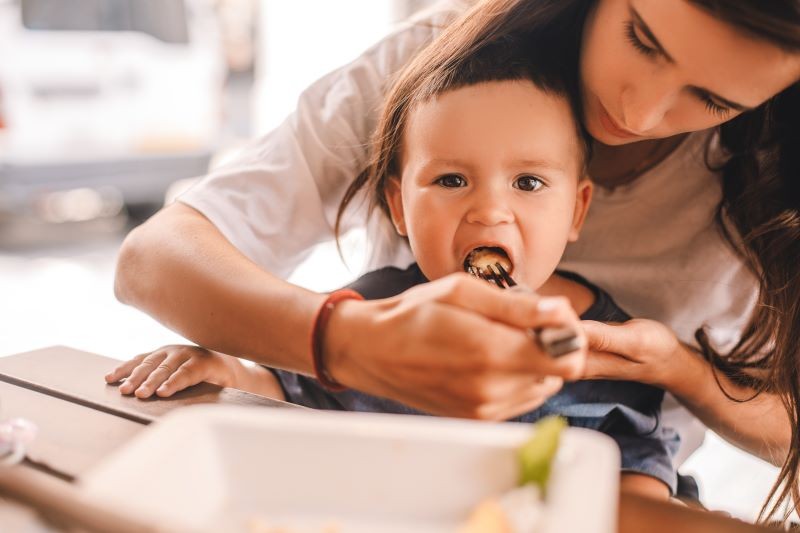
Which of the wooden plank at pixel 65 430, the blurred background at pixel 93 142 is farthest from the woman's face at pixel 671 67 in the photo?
the blurred background at pixel 93 142

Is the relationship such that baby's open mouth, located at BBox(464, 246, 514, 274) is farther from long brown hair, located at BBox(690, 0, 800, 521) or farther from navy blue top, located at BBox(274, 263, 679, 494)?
long brown hair, located at BBox(690, 0, 800, 521)

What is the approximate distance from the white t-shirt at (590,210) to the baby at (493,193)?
0.45ft

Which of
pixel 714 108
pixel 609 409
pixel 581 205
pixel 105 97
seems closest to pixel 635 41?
pixel 714 108

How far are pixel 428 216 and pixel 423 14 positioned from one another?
1.81 ft

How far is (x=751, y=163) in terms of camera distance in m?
1.40

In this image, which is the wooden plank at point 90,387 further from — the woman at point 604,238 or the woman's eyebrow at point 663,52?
the woman's eyebrow at point 663,52

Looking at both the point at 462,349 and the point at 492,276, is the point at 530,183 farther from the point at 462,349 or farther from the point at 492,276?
the point at 462,349

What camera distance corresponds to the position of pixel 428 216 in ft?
4.21

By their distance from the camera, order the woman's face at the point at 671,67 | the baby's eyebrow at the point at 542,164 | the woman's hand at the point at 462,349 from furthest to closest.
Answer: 1. the baby's eyebrow at the point at 542,164
2. the woman's face at the point at 671,67
3. the woman's hand at the point at 462,349

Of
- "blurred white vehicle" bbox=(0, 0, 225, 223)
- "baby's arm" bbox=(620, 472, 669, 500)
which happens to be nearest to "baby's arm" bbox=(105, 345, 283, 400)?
"baby's arm" bbox=(620, 472, 669, 500)

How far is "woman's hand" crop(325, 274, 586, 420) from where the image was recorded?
0.80 metres

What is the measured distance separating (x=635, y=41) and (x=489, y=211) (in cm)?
32

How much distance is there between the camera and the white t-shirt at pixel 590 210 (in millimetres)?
1462

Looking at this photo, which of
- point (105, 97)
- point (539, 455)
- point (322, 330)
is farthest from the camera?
point (105, 97)
